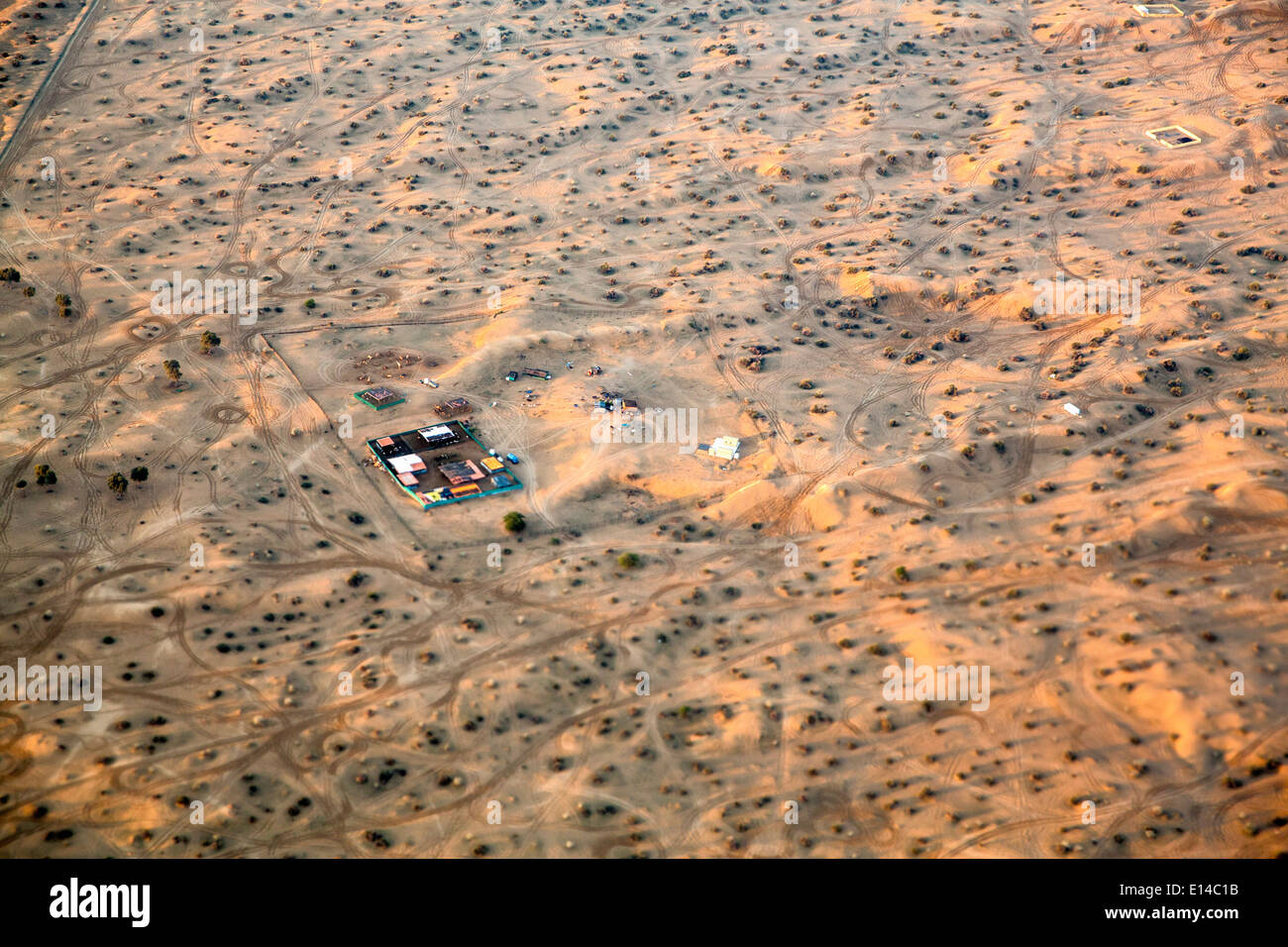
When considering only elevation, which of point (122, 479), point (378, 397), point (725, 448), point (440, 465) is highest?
point (122, 479)

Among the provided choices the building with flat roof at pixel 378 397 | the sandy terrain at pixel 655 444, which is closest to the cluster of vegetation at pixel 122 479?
the sandy terrain at pixel 655 444

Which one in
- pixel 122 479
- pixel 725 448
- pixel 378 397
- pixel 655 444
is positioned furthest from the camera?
pixel 378 397

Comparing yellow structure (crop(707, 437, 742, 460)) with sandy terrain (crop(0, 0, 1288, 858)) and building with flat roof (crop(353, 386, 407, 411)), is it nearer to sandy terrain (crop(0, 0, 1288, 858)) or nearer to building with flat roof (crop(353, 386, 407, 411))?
sandy terrain (crop(0, 0, 1288, 858))

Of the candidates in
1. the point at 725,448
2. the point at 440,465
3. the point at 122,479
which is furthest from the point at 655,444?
the point at 122,479

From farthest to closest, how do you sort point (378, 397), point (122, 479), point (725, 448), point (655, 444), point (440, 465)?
point (378, 397) < point (655, 444) < point (725, 448) < point (440, 465) < point (122, 479)

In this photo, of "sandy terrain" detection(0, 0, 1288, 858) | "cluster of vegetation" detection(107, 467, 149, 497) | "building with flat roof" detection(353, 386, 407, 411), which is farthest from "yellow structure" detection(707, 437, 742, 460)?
"cluster of vegetation" detection(107, 467, 149, 497)

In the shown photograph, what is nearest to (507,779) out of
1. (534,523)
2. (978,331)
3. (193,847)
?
(193,847)

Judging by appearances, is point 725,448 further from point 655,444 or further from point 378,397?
point 378,397

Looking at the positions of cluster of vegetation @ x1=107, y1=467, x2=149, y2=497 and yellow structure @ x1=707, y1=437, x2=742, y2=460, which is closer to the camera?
cluster of vegetation @ x1=107, y1=467, x2=149, y2=497
